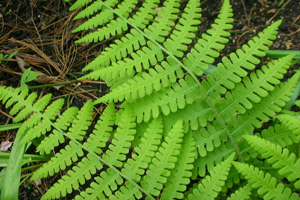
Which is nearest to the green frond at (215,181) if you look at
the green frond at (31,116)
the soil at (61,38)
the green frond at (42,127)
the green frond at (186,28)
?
the green frond at (186,28)

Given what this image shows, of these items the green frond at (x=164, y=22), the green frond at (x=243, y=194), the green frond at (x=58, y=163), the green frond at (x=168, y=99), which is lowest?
the green frond at (x=243, y=194)

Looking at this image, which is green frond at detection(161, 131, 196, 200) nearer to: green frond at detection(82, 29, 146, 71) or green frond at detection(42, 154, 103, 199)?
green frond at detection(42, 154, 103, 199)

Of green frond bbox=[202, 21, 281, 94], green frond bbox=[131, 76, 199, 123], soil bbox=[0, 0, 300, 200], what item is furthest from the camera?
soil bbox=[0, 0, 300, 200]

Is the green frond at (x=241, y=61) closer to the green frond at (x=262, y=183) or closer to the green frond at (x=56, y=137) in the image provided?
the green frond at (x=262, y=183)

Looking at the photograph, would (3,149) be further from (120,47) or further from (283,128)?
(283,128)

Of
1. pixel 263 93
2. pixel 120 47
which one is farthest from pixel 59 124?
pixel 263 93

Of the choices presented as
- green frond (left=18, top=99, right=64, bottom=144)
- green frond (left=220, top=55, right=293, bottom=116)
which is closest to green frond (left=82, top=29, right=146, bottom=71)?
green frond (left=18, top=99, right=64, bottom=144)
